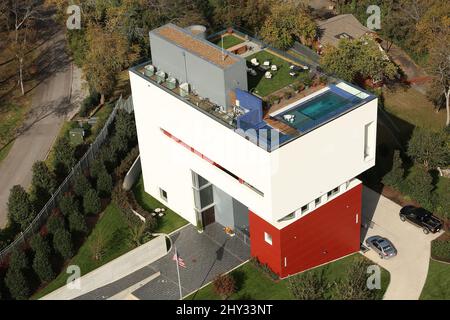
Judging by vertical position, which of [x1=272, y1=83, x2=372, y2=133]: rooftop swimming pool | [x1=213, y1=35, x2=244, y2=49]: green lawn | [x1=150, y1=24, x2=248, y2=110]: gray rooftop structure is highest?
[x1=150, y1=24, x2=248, y2=110]: gray rooftop structure

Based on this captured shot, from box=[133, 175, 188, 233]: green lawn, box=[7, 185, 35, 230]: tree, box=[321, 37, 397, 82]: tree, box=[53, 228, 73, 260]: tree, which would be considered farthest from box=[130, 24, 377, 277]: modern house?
box=[321, 37, 397, 82]: tree

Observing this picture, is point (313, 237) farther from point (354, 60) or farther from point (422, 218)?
point (354, 60)

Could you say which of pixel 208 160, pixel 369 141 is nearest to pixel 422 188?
pixel 369 141

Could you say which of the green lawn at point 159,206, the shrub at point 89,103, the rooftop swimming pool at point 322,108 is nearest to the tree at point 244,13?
the shrub at point 89,103

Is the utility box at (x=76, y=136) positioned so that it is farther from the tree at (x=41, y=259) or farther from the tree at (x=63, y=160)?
the tree at (x=41, y=259)

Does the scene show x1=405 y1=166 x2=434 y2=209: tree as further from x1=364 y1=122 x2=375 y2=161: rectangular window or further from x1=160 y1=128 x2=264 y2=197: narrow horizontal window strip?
x1=160 y1=128 x2=264 y2=197: narrow horizontal window strip

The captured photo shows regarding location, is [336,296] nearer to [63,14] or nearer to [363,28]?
[363,28]
